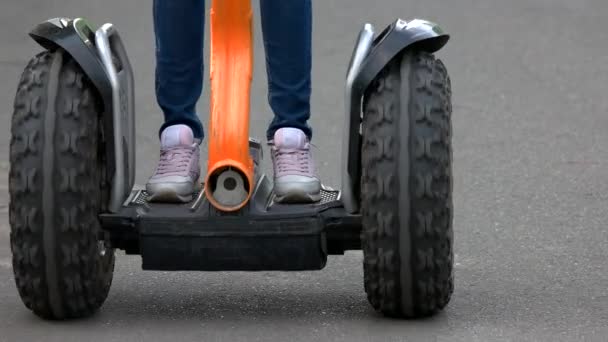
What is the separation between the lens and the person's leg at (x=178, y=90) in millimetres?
5293

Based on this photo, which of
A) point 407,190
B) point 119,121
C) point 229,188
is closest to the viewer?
point 407,190

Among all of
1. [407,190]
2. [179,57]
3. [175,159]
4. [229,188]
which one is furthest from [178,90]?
[407,190]

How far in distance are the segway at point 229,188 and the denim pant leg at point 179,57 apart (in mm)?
166

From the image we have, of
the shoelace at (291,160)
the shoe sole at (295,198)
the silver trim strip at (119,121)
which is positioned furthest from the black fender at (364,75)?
A: the silver trim strip at (119,121)

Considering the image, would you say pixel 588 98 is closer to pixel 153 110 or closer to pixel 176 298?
pixel 153 110

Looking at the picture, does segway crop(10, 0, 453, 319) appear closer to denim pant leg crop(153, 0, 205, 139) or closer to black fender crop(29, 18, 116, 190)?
black fender crop(29, 18, 116, 190)

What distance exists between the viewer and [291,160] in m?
5.34

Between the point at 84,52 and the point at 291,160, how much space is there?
745 millimetres

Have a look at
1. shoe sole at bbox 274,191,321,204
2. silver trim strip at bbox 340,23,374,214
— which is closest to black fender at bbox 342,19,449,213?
silver trim strip at bbox 340,23,374,214

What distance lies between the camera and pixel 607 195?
303 inches

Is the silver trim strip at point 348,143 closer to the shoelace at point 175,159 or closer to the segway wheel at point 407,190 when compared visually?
the segway wheel at point 407,190

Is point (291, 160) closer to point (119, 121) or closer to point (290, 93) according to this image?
point (290, 93)

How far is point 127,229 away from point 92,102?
40cm

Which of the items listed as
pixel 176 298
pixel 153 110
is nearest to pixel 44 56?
pixel 176 298
